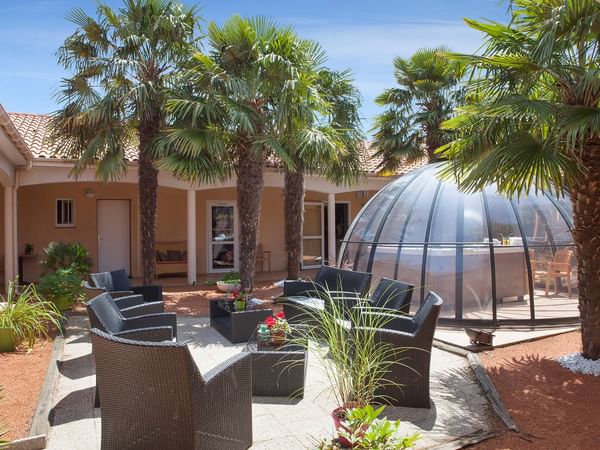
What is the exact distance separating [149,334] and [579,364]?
5058mm

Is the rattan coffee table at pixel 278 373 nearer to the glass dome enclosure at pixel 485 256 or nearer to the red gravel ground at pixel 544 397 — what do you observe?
the red gravel ground at pixel 544 397

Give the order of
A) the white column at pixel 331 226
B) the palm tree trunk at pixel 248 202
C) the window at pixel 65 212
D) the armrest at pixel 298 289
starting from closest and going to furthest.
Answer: the armrest at pixel 298 289 → the palm tree trunk at pixel 248 202 → the window at pixel 65 212 → the white column at pixel 331 226

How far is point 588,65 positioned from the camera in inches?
236

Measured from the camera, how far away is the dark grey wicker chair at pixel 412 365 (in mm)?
4770

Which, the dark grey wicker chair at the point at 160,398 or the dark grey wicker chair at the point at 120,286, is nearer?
the dark grey wicker chair at the point at 160,398

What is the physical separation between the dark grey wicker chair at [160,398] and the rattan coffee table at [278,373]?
1.39 meters

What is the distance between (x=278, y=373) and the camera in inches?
201

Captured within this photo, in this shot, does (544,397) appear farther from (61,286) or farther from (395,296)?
(61,286)

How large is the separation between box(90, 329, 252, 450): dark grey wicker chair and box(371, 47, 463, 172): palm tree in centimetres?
1188

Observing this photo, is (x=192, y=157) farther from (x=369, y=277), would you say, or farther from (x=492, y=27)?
(x=492, y=27)

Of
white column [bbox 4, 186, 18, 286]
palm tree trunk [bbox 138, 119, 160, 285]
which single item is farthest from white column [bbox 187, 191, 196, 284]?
white column [bbox 4, 186, 18, 286]

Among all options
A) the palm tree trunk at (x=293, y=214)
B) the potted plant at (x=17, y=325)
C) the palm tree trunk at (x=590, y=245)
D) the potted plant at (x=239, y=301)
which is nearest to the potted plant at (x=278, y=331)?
the potted plant at (x=239, y=301)

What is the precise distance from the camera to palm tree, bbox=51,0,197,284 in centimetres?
1027

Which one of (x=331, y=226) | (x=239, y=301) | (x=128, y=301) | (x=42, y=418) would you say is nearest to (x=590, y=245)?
(x=239, y=301)
